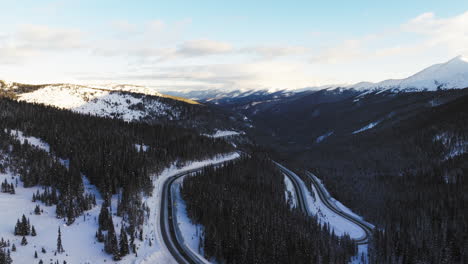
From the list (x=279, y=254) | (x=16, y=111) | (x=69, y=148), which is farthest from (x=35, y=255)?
(x=16, y=111)

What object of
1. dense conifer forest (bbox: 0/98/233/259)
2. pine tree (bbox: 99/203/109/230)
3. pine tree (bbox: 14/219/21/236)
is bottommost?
pine tree (bbox: 99/203/109/230)

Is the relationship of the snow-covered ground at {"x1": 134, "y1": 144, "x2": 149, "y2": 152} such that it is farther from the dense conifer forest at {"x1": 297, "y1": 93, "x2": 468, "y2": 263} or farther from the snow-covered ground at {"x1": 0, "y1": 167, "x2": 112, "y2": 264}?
the dense conifer forest at {"x1": 297, "y1": 93, "x2": 468, "y2": 263}

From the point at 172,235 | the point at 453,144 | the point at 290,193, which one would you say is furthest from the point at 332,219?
the point at 453,144

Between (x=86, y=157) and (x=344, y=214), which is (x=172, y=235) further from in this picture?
(x=344, y=214)

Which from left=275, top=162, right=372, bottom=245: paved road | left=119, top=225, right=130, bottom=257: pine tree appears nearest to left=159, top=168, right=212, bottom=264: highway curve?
left=119, top=225, right=130, bottom=257: pine tree

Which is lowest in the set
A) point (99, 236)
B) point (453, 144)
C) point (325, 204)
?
point (325, 204)

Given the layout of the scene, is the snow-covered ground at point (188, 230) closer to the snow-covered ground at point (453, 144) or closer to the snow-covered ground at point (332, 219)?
the snow-covered ground at point (332, 219)
